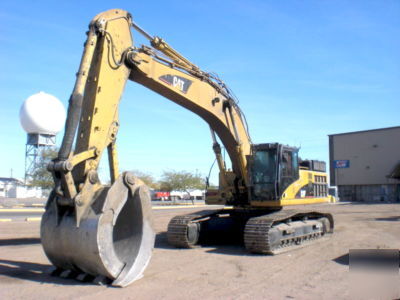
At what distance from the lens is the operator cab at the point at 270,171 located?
1152 centimetres

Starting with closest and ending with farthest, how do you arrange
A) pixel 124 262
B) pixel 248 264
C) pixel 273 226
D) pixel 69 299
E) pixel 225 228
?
1. pixel 69 299
2. pixel 124 262
3. pixel 248 264
4. pixel 273 226
5. pixel 225 228

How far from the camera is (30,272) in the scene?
26.9 ft

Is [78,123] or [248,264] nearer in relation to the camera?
[78,123]

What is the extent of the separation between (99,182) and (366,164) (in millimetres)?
52374

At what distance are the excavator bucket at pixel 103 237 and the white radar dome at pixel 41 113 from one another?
44.1m

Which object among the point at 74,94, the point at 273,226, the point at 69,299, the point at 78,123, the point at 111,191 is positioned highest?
the point at 74,94

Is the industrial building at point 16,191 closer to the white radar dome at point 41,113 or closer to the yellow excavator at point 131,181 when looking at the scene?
the white radar dome at point 41,113

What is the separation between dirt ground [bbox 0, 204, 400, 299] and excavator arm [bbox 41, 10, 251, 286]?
0.47 m

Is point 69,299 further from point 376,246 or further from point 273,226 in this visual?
point 376,246

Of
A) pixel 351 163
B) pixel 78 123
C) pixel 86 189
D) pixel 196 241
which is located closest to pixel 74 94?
pixel 78 123

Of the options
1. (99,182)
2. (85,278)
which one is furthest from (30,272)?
(99,182)

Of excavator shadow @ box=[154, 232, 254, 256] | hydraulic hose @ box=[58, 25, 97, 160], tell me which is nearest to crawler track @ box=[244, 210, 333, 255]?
excavator shadow @ box=[154, 232, 254, 256]

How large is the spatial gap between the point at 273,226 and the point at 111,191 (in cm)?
529

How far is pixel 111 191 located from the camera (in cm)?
699
